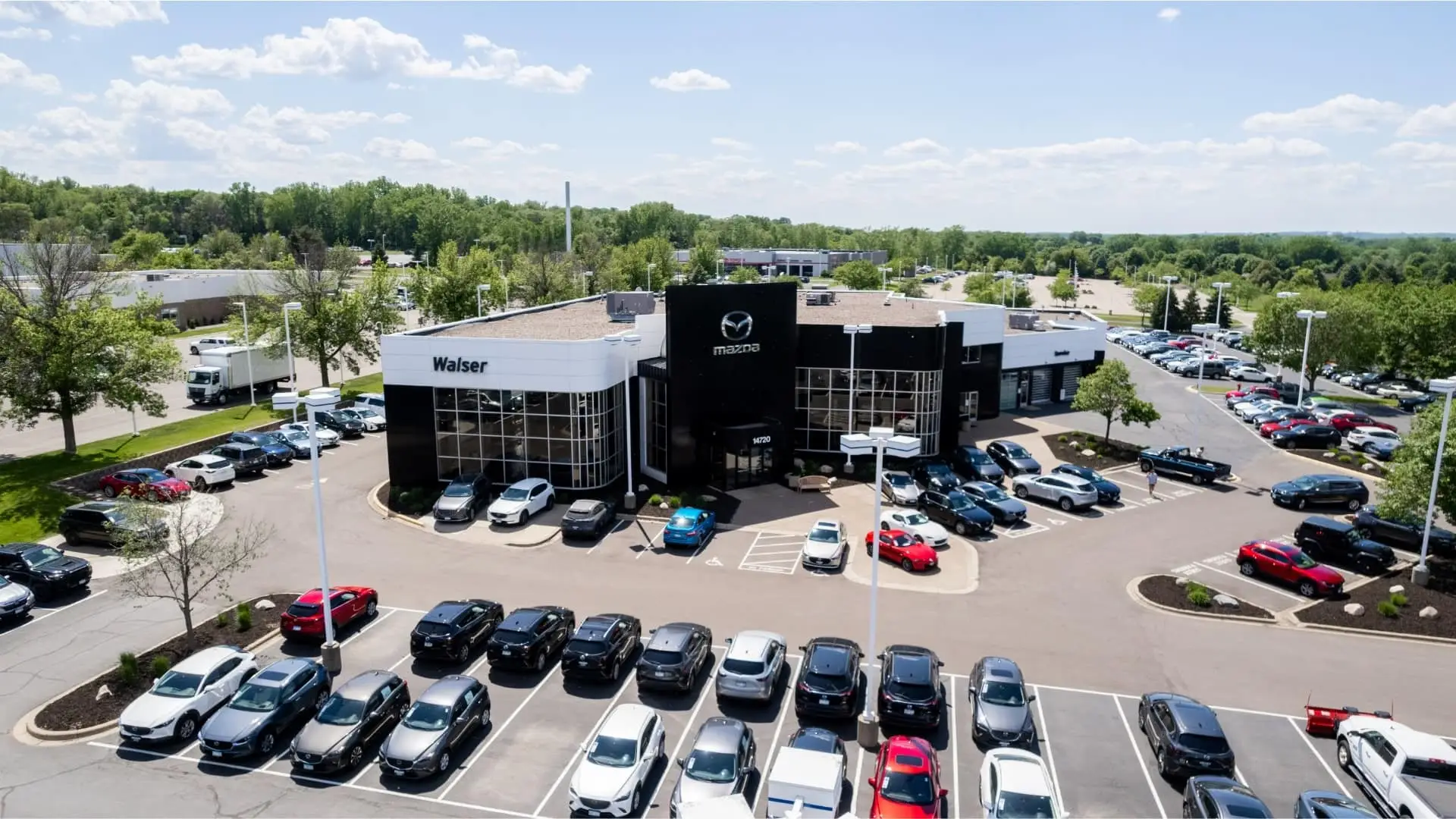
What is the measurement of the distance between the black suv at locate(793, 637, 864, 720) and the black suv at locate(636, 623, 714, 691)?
242 cm

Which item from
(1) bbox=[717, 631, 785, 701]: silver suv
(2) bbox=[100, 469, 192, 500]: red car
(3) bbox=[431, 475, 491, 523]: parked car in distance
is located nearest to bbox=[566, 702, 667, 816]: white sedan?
(1) bbox=[717, 631, 785, 701]: silver suv

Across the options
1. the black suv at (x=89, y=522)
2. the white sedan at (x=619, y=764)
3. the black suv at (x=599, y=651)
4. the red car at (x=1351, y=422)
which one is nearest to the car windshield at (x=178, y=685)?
the black suv at (x=599, y=651)

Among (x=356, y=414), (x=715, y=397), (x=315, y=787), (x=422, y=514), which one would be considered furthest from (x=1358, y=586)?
(x=356, y=414)

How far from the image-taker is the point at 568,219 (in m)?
116

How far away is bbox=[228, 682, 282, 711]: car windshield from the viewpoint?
18594mm

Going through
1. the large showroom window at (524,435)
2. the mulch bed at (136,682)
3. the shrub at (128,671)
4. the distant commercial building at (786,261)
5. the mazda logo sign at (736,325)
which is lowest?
the mulch bed at (136,682)

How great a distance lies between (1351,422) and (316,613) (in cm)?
5196

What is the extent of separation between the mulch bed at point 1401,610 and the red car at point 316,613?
25962 millimetres

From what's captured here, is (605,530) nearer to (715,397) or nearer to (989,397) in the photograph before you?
(715,397)

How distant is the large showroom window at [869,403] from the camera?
42719 mm

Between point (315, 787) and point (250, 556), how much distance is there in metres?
15.4

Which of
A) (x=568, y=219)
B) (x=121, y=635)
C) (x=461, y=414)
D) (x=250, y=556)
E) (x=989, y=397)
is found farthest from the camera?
(x=568, y=219)

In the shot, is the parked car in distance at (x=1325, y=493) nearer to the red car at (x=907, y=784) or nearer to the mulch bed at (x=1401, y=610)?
the mulch bed at (x=1401, y=610)

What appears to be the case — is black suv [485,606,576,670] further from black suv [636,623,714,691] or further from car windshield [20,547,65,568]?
car windshield [20,547,65,568]
